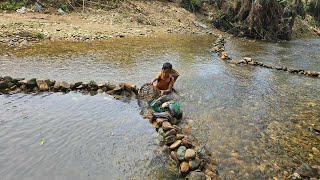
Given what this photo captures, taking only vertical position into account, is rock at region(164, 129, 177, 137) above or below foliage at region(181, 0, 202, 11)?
below

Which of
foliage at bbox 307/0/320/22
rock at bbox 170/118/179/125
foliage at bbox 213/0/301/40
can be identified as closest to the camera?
rock at bbox 170/118/179/125

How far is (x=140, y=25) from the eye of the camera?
22.8m

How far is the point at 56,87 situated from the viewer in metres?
9.86

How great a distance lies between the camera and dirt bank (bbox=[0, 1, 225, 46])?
16.8 metres

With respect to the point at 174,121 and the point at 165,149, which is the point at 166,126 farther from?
the point at 165,149

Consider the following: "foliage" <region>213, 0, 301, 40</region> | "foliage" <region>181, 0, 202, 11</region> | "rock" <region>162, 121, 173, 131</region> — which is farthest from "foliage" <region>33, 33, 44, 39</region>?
"foliage" <region>181, 0, 202, 11</region>

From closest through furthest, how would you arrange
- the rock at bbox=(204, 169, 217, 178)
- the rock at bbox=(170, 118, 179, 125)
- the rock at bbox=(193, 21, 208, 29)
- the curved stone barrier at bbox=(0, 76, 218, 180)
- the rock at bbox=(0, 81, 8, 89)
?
the rock at bbox=(204, 169, 217, 178) → the curved stone barrier at bbox=(0, 76, 218, 180) → the rock at bbox=(170, 118, 179, 125) → the rock at bbox=(0, 81, 8, 89) → the rock at bbox=(193, 21, 208, 29)

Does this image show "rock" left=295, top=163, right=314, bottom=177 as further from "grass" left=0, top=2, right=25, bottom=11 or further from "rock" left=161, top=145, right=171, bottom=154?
"grass" left=0, top=2, right=25, bottom=11

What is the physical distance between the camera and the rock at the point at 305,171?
243 inches

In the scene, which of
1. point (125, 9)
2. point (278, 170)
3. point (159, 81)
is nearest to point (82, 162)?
point (278, 170)

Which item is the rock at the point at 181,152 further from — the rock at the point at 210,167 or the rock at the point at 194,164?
the rock at the point at 210,167

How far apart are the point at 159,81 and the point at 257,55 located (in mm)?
10168

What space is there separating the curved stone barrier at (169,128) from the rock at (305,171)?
1.58 m

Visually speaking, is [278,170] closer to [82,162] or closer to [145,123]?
[145,123]
